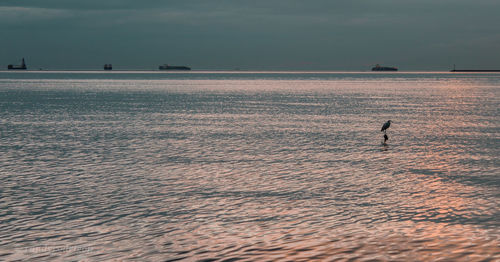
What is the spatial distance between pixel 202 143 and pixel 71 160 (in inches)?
344

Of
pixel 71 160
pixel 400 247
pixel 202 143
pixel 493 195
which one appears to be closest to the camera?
pixel 400 247

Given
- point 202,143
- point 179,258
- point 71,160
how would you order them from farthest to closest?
point 202,143 → point 71,160 → point 179,258

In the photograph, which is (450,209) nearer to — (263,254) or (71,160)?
(263,254)

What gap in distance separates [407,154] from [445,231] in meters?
14.4

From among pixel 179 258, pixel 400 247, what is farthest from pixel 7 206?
pixel 400 247

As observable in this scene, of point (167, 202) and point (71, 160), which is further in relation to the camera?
point (71, 160)

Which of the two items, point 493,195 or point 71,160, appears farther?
point 71,160

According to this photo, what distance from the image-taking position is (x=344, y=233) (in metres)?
14.3

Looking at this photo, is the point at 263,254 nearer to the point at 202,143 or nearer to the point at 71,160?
the point at 71,160

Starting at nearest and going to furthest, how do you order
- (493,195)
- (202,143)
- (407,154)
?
1. (493,195)
2. (407,154)
3. (202,143)

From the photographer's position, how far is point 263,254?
12.7 metres

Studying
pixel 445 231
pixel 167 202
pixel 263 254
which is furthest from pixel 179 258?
pixel 445 231

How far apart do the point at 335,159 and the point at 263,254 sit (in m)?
14.2

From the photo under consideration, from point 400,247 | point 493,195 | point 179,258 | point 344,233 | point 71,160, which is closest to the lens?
point 179,258
